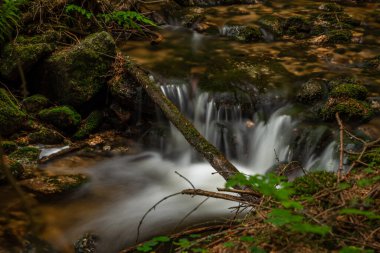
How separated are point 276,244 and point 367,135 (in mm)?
3904

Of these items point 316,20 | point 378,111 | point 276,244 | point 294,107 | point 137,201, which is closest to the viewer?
point 276,244

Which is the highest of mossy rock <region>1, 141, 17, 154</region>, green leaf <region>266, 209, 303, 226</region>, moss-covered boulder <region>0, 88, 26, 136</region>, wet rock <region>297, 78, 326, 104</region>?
green leaf <region>266, 209, 303, 226</region>

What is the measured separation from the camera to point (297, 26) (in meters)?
9.83

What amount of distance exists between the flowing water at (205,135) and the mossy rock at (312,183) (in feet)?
5.90

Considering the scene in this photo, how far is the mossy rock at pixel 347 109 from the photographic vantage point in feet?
19.5

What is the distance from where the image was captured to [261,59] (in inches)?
321

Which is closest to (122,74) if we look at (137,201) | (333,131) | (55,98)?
(55,98)

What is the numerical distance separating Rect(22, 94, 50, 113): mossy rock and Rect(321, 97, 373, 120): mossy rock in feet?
15.2

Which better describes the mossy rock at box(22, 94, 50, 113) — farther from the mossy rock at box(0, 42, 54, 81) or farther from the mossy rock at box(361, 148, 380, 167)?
the mossy rock at box(361, 148, 380, 167)

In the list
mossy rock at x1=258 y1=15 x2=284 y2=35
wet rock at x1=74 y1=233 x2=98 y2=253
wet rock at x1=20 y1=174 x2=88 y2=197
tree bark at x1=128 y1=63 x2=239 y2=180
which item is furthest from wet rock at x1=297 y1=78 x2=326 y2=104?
wet rock at x1=74 y1=233 x2=98 y2=253

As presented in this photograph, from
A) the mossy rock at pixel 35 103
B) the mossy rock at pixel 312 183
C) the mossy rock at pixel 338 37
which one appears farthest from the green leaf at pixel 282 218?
the mossy rock at pixel 338 37

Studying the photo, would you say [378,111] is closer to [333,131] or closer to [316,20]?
[333,131]

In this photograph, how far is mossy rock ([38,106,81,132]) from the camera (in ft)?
21.3

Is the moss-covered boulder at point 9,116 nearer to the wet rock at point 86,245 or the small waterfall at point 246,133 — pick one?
the small waterfall at point 246,133
